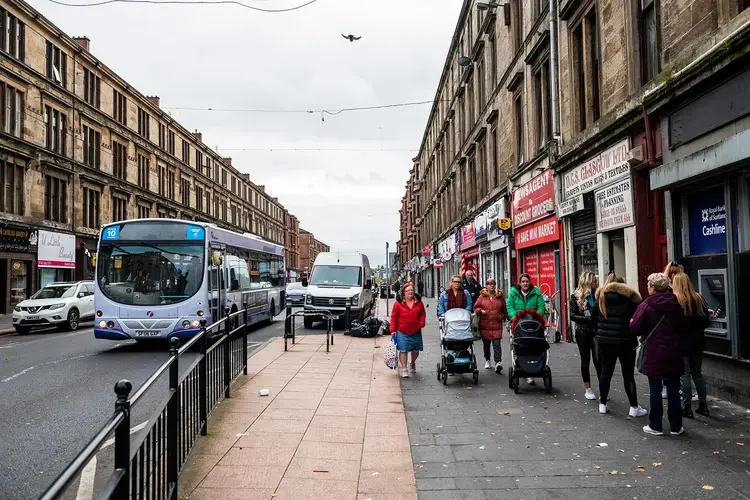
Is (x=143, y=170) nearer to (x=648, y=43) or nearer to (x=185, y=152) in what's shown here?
(x=185, y=152)

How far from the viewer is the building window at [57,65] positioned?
1236 inches

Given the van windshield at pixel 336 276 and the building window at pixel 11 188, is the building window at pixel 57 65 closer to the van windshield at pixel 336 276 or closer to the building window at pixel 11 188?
the building window at pixel 11 188

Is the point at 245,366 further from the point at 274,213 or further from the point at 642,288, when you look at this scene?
the point at 274,213

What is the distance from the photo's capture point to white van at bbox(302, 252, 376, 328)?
20.5m

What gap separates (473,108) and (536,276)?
38.8ft

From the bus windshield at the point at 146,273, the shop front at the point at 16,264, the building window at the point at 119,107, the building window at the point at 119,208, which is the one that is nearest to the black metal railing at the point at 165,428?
the bus windshield at the point at 146,273

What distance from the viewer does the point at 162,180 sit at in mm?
48688

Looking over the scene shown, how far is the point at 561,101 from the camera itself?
1510 cm

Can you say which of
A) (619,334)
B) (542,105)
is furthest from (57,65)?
(619,334)

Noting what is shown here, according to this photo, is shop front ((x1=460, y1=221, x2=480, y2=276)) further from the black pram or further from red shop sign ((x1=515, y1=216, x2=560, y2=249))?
the black pram

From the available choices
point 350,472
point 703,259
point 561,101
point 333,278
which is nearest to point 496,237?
point 333,278

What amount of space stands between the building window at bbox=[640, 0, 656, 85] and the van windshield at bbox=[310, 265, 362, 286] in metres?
13.1

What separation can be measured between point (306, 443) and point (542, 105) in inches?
545

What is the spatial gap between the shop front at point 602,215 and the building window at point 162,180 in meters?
40.0
